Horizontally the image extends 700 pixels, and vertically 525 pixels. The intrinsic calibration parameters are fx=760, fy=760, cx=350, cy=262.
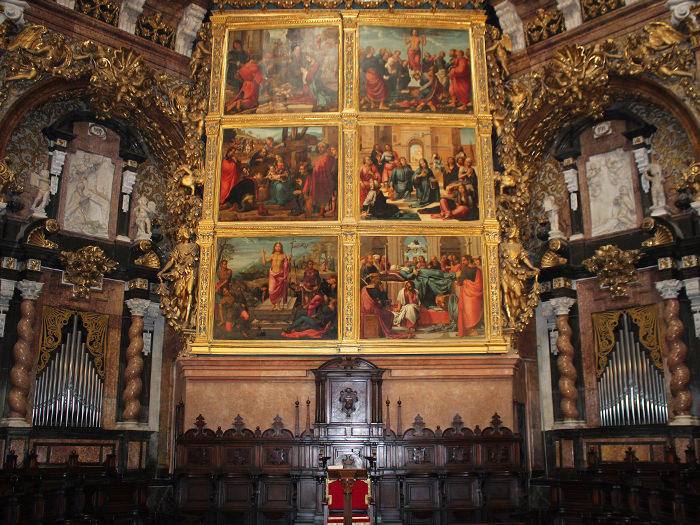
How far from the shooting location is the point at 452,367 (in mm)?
15664

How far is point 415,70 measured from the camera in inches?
692

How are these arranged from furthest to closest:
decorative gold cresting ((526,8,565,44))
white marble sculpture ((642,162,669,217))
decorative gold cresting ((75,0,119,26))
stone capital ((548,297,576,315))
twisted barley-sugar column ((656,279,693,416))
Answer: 1. decorative gold cresting ((526,8,565,44))
2. stone capital ((548,297,576,315))
3. decorative gold cresting ((75,0,119,26))
4. white marble sculpture ((642,162,669,217))
5. twisted barley-sugar column ((656,279,693,416))

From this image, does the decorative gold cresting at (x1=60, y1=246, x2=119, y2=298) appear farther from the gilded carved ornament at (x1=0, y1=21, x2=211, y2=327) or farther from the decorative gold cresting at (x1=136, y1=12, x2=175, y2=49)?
the decorative gold cresting at (x1=136, y1=12, x2=175, y2=49)

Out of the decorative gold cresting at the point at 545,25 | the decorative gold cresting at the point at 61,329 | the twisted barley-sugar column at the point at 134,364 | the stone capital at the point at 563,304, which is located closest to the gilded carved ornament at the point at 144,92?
the twisted barley-sugar column at the point at 134,364

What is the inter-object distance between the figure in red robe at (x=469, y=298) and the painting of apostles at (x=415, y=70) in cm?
375

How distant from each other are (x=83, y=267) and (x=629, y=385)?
11.8 m

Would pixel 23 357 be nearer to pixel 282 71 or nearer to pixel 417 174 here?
pixel 282 71

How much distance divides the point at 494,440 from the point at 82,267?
9.31 metres

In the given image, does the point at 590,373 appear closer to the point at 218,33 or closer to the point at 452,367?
the point at 452,367

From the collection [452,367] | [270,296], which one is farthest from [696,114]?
[270,296]

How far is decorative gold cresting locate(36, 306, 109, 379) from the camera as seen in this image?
51.7 ft

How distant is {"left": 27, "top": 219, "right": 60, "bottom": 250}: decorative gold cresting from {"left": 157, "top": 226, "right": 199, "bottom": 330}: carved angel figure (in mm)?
2290

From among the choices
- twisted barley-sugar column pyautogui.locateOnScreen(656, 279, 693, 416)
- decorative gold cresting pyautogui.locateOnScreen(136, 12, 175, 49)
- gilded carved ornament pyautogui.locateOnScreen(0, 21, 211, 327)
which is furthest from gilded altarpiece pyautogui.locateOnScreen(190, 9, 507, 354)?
twisted barley-sugar column pyautogui.locateOnScreen(656, 279, 693, 416)

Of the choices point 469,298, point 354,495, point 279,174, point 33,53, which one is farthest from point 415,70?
point 354,495
